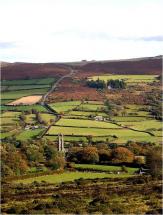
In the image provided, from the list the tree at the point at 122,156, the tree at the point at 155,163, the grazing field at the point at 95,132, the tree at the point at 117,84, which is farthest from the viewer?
the tree at the point at 117,84

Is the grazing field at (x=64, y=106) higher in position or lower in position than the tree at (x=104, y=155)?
higher

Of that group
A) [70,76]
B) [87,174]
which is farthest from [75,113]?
[70,76]

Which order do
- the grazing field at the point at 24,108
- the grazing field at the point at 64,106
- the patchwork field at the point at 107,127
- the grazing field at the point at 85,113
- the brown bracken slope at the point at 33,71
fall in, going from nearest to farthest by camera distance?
1. the patchwork field at the point at 107,127
2. the grazing field at the point at 85,113
3. the grazing field at the point at 64,106
4. the grazing field at the point at 24,108
5. the brown bracken slope at the point at 33,71

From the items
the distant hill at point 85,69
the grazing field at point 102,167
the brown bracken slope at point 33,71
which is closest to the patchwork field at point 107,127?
the grazing field at point 102,167

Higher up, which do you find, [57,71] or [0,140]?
[57,71]

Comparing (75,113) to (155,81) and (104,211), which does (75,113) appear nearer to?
(155,81)

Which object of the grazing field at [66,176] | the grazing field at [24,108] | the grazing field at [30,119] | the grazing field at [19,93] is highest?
the grazing field at [19,93]

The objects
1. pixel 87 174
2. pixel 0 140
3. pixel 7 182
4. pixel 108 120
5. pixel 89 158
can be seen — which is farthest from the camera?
pixel 108 120

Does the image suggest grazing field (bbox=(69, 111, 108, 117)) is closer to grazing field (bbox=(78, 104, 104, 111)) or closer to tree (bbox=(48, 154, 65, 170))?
grazing field (bbox=(78, 104, 104, 111))

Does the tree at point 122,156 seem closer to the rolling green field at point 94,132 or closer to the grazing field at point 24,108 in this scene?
the rolling green field at point 94,132
